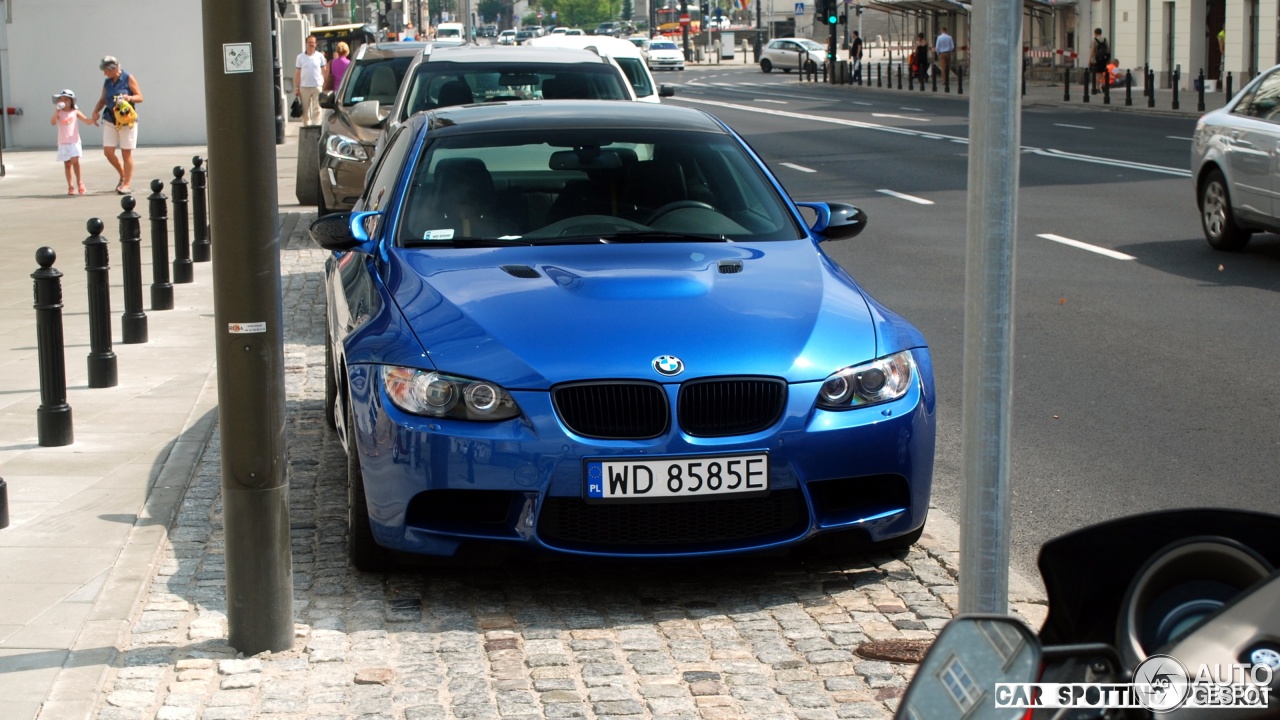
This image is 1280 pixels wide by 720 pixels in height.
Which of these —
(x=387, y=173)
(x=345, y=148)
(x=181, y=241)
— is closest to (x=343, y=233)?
(x=387, y=173)

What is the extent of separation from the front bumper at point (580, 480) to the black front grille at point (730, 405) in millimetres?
39

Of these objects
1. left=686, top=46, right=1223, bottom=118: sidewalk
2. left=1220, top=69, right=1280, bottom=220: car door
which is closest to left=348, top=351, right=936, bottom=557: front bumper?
left=1220, top=69, right=1280, bottom=220: car door

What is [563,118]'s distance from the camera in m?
6.89

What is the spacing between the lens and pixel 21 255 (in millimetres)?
15477

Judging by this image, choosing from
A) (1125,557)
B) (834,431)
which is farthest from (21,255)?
(1125,557)

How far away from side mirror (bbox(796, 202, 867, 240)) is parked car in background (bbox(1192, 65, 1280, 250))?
7260mm

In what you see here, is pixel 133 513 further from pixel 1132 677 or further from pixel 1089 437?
pixel 1132 677

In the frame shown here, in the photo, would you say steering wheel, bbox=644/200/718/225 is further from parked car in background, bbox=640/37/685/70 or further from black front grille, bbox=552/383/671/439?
parked car in background, bbox=640/37/685/70

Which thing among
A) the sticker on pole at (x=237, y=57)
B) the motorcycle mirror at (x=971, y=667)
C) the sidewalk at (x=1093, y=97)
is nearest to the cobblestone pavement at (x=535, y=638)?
the sticker on pole at (x=237, y=57)

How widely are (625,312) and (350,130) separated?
9881 mm

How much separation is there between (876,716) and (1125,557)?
198 centimetres

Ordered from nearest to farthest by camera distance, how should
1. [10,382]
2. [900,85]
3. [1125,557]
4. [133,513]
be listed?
[1125,557] < [133,513] < [10,382] < [900,85]

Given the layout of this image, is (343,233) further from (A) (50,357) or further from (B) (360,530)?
(A) (50,357)

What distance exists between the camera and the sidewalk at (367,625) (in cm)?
438
